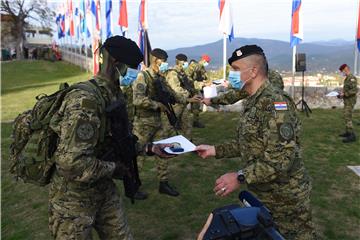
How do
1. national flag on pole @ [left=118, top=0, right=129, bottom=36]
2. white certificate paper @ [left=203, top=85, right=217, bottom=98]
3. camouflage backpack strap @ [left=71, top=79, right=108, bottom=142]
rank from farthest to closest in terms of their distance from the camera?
national flag on pole @ [left=118, top=0, right=129, bottom=36] < white certificate paper @ [left=203, top=85, right=217, bottom=98] < camouflage backpack strap @ [left=71, top=79, right=108, bottom=142]

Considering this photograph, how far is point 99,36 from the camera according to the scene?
19.0 metres

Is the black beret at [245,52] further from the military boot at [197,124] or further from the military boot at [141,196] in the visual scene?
the military boot at [197,124]

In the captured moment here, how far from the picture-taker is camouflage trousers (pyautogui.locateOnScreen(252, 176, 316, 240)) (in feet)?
8.59

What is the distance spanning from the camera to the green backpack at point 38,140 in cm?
227

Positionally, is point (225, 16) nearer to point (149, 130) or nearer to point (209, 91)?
point (209, 91)

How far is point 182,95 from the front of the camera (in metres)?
6.18

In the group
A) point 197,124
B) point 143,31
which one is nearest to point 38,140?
point 197,124

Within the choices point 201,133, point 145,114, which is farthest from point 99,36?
point 145,114

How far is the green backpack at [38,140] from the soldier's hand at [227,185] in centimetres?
99

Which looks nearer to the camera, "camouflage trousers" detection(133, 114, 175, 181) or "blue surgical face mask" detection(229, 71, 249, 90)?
"blue surgical face mask" detection(229, 71, 249, 90)

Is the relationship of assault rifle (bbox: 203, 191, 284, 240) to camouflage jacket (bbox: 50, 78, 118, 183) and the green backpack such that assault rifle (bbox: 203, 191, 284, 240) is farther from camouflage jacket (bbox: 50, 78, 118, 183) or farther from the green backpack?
the green backpack

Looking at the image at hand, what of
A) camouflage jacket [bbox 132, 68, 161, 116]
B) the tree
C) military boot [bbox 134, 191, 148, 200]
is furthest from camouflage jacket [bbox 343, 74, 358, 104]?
the tree

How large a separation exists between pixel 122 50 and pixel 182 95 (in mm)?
3818

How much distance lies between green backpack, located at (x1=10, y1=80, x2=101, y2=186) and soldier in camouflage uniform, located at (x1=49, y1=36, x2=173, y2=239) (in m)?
0.06
